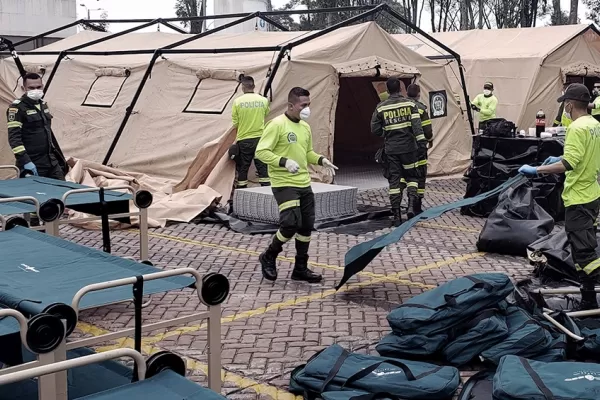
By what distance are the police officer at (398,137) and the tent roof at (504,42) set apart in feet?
24.4

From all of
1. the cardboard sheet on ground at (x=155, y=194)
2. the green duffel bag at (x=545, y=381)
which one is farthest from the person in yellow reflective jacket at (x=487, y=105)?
the green duffel bag at (x=545, y=381)

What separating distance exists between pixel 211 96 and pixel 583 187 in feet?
26.2

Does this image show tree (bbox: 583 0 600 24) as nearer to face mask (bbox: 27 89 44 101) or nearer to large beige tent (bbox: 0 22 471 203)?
large beige tent (bbox: 0 22 471 203)

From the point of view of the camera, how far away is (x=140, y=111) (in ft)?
45.8

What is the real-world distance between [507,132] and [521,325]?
20.7 ft

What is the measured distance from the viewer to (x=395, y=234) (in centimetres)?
657

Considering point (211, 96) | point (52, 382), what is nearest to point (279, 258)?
point (211, 96)

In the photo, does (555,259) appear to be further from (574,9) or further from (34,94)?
(574,9)

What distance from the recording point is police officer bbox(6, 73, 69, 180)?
9.38 meters

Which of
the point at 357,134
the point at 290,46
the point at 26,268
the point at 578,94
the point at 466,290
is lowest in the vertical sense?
the point at 466,290

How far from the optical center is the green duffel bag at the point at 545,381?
4.23 metres

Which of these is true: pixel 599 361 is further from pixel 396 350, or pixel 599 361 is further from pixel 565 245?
pixel 565 245

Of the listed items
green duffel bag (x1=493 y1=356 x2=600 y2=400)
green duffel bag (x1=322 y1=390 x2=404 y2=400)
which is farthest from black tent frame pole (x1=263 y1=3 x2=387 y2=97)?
green duffel bag (x1=493 y1=356 x2=600 y2=400)

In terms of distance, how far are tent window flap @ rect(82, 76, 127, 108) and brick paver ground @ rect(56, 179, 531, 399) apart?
4.79 m
